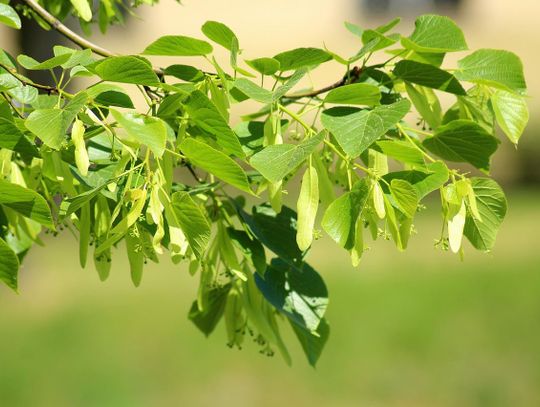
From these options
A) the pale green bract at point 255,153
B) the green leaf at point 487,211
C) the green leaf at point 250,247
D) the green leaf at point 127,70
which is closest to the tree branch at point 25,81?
the pale green bract at point 255,153

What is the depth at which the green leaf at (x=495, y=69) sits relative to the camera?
1265mm

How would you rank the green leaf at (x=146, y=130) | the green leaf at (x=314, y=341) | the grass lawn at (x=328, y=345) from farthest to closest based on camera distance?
the grass lawn at (x=328, y=345)
the green leaf at (x=314, y=341)
the green leaf at (x=146, y=130)

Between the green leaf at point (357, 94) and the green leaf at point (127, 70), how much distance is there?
0.23 metres

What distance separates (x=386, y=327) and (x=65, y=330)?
63.4 inches

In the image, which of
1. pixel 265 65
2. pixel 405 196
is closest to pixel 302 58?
pixel 265 65

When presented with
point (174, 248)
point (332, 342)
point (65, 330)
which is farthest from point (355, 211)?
point (65, 330)

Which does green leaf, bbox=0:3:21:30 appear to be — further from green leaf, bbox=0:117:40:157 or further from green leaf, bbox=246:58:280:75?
green leaf, bbox=246:58:280:75

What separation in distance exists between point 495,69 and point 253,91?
0.37 metres

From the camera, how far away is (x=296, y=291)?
54.0 inches

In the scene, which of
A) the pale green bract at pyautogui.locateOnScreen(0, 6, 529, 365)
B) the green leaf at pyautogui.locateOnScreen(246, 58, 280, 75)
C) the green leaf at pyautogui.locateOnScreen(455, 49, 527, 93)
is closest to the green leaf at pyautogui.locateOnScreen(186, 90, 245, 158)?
the pale green bract at pyautogui.locateOnScreen(0, 6, 529, 365)

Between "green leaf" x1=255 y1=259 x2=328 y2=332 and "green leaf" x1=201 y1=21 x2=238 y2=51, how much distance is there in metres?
0.34

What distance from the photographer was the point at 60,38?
546 centimetres

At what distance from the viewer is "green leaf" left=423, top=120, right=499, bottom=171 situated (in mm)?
1168

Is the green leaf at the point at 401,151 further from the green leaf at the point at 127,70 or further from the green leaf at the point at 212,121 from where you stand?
the green leaf at the point at 127,70
